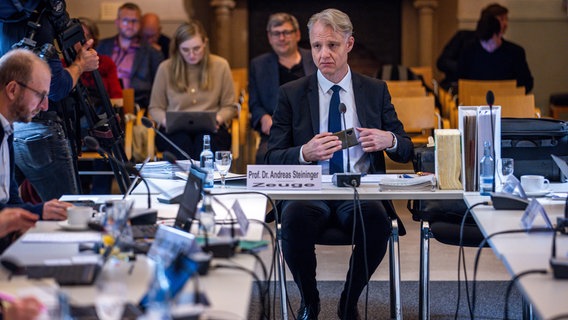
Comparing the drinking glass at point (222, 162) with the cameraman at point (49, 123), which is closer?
the drinking glass at point (222, 162)

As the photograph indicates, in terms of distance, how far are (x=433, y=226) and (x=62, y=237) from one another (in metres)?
1.68

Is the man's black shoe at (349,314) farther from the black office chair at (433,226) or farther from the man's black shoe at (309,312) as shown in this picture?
the black office chair at (433,226)

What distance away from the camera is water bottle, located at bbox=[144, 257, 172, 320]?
2201 mm

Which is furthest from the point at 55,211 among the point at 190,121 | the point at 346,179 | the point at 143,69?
the point at 143,69

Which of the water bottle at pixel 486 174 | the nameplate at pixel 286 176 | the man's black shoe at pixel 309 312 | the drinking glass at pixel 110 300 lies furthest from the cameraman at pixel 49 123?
the drinking glass at pixel 110 300

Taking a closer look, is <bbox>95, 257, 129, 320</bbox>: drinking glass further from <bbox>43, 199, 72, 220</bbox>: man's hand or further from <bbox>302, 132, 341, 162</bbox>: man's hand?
<bbox>302, 132, 341, 162</bbox>: man's hand

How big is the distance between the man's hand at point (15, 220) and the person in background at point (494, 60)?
5698mm

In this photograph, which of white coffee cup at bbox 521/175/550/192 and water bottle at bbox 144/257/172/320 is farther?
white coffee cup at bbox 521/175/550/192

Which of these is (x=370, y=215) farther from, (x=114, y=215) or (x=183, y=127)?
(x=183, y=127)

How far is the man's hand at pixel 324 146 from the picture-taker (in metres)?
4.33

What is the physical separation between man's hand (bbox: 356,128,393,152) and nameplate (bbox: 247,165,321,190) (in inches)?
13.1

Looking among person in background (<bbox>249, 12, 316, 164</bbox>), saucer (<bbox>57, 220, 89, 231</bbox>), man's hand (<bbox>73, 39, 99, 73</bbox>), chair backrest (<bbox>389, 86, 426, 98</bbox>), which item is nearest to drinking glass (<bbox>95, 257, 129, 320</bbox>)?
saucer (<bbox>57, 220, 89, 231</bbox>)

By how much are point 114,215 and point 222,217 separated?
589 mm

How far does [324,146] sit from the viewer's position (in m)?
4.33
